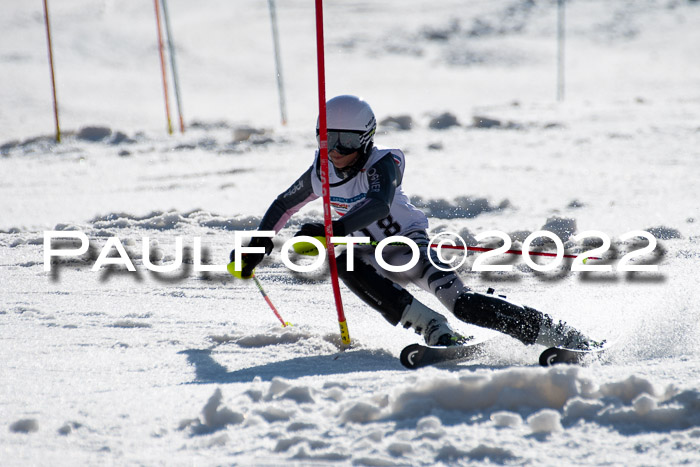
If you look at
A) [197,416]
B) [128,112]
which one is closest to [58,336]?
[197,416]

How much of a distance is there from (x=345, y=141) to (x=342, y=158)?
103mm

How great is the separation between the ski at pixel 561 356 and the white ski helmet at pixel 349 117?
1419 mm

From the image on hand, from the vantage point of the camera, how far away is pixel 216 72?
36156 mm

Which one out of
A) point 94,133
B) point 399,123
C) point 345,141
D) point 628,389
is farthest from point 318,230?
point 94,133

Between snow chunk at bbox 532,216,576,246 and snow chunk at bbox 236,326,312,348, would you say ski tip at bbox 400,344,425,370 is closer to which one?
snow chunk at bbox 236,326,312,348

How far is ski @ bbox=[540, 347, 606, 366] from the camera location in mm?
3779

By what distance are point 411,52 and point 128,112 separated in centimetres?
1909

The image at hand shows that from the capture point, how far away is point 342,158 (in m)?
4.35

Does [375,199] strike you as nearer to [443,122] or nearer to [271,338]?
[271,338]

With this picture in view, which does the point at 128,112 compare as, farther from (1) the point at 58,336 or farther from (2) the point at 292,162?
(1) the point at 58,336

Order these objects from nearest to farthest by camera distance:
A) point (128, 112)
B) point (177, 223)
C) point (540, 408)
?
1. point (540, 408)
2. point (177, 223)
3. point (128, 112)

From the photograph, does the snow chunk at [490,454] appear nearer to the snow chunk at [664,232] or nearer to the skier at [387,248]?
the skier at [387,248]

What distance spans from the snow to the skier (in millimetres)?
215

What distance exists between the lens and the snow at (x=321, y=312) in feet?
8.73
